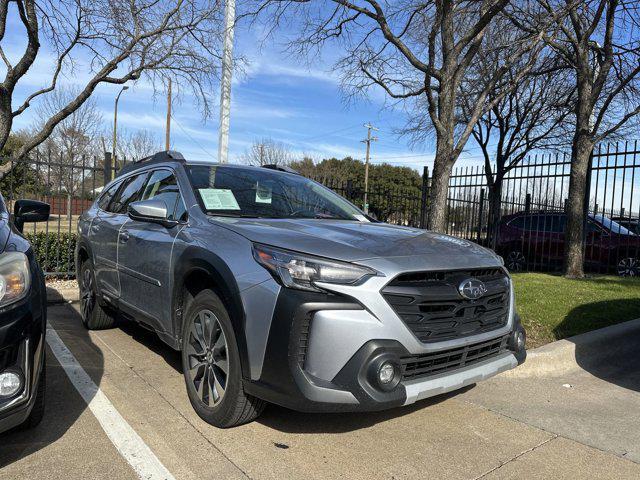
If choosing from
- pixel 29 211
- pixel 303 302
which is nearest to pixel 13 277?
pixel 303 302

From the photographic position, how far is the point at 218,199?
3.69 metres

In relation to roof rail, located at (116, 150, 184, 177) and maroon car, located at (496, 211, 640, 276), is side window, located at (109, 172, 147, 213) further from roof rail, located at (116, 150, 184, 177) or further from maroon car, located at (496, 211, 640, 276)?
maroon car, located at (496, 211, 640, 276)

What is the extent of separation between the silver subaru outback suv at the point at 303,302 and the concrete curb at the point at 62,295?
343cm

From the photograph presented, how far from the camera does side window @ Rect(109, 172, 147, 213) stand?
4.73 metres

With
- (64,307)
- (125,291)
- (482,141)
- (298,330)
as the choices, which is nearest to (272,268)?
(298,330)

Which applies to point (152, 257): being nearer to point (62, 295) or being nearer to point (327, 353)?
point (327, 353)

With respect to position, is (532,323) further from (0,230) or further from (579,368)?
(0,230)

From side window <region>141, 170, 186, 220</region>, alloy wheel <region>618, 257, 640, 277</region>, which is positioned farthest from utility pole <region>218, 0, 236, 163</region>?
alloy wheel <region>618, 257, 640, 277</region>

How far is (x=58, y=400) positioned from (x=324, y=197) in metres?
2.56

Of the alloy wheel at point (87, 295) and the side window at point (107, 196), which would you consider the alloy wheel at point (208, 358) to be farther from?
the side window at point (107, 196)

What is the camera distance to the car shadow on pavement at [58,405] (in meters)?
2.86

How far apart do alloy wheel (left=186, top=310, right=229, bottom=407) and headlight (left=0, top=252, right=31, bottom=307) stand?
1.01 metres

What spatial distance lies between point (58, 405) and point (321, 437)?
1813 millimetres

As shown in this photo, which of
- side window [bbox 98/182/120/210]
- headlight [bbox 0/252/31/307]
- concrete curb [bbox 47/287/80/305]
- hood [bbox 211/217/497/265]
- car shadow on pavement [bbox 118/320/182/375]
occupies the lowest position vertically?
car shadow on pavement [bbox 118/320/182/375]
